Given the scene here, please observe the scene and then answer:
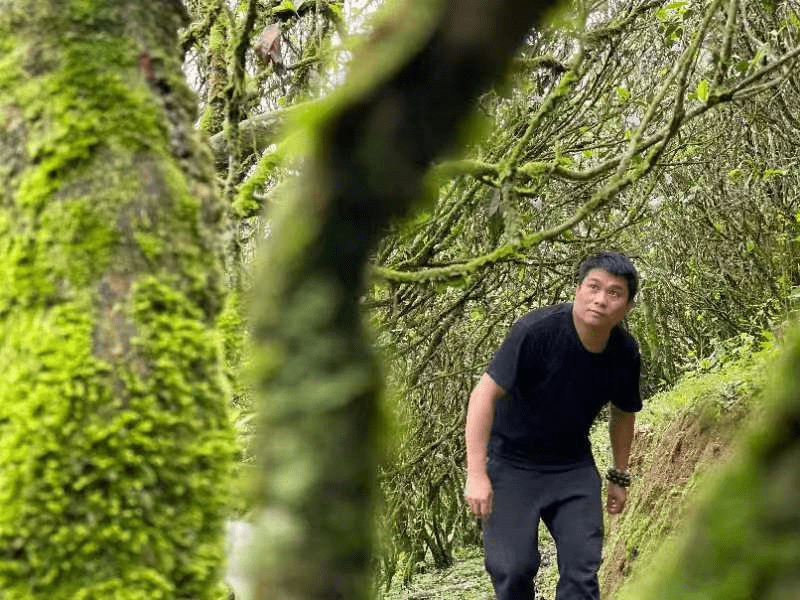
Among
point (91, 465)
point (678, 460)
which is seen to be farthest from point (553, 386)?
point (91, 465)

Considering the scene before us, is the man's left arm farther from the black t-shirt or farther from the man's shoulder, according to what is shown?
the man's shoulder

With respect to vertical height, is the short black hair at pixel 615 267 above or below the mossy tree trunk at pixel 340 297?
above

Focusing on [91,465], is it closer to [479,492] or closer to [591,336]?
[479,492]

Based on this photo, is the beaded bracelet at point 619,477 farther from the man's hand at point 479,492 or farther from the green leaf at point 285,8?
the green leaf at point 285,8

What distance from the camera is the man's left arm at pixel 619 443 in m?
5.16

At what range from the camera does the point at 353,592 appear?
0.48 metres

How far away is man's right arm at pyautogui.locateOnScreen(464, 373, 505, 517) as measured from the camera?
4.46 meters

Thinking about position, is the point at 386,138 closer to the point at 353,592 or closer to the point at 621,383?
the point at 353,592

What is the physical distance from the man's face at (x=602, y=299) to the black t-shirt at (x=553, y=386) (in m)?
0.16

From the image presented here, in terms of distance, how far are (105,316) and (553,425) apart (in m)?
3.42

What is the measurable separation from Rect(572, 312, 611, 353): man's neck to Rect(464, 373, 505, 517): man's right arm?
52cm

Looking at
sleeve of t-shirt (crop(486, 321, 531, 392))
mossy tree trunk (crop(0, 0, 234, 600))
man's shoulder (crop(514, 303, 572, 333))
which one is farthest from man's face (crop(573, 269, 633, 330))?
mossy tree trunk (crop(0, 0, 234, 600))

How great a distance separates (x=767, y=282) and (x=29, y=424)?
33.7 feet

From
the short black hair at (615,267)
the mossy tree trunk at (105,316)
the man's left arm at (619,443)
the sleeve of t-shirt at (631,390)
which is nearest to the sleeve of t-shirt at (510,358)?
the short black hair at (615,267)
